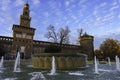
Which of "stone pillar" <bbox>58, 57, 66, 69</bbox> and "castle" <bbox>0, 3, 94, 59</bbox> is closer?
"stone pillar" <bbox>58, 57, 66, 69</bbox>

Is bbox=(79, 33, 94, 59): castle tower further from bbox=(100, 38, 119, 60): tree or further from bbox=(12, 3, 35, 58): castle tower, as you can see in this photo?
bbox=(12, 3, 35, 58): castle tower

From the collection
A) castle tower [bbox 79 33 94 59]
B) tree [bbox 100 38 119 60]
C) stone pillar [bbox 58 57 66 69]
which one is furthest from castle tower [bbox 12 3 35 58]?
stone pillar [bbox 58 57 66 69]

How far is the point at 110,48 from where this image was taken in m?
51.3

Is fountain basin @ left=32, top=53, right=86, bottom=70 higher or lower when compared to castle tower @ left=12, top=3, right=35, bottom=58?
lower

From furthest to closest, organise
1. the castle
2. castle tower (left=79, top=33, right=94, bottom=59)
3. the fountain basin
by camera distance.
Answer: castle tower (left=79, top=33, right=94, bottom=59) → the castle → the fountain basin

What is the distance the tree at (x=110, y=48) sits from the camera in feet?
163

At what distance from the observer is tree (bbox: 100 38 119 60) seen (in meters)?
49.6

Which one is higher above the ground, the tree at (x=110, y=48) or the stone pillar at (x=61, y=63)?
the tree at (x=110, y=48)

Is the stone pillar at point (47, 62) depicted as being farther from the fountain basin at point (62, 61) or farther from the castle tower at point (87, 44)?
the castle tower at point (87, 44)

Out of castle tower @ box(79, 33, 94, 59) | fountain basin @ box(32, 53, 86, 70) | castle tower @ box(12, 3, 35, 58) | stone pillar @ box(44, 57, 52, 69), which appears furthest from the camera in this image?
castle tower @ box(79, 33, 94, 59)

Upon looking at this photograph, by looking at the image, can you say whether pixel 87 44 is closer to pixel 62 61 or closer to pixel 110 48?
pixel 110 48

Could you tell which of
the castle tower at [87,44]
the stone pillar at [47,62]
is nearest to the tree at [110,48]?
the castle tower at [87,44]

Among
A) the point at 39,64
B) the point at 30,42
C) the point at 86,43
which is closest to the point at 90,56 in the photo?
the point at 86,43

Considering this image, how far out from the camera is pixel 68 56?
17.1 metres
